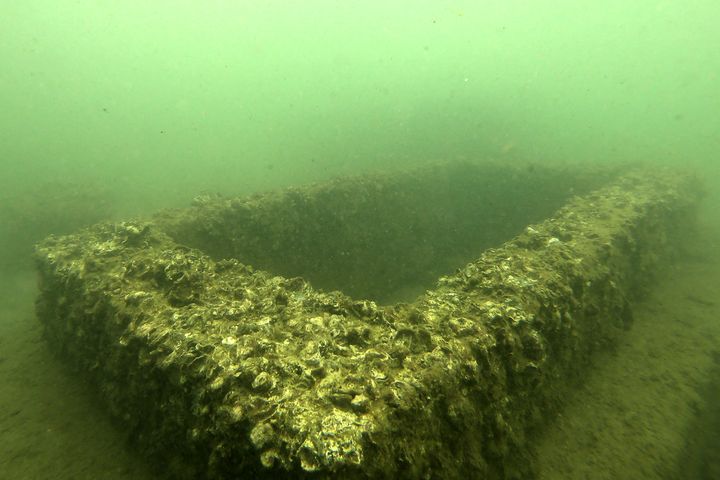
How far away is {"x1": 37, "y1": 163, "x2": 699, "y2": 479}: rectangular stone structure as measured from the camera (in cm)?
292

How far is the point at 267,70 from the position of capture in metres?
150

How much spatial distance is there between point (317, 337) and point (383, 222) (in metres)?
7.81

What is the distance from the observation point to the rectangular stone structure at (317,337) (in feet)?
9.57

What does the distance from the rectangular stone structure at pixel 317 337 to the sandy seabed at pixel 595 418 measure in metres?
0.32

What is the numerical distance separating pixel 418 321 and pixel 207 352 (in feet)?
7.72

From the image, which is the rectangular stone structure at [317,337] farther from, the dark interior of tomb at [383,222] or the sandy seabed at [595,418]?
the sandy seabed at [595,418]

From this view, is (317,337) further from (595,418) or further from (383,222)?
(383,222)

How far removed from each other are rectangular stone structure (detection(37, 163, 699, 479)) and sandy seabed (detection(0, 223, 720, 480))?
0.32 metres

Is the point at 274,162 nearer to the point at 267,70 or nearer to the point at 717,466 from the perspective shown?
the point at 717,466

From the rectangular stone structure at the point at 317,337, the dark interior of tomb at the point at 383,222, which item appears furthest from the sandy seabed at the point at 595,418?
the dark interior of tomb at the point at 383,222

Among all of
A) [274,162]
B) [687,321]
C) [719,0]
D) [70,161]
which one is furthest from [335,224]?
[719,0]

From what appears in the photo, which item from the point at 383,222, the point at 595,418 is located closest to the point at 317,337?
the point at 595,418

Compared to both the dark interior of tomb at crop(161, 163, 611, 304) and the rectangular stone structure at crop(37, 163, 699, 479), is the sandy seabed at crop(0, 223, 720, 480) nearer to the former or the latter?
the rectangular stone structure at crop(37, 163, 699, 479)

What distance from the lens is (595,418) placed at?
504 cm
